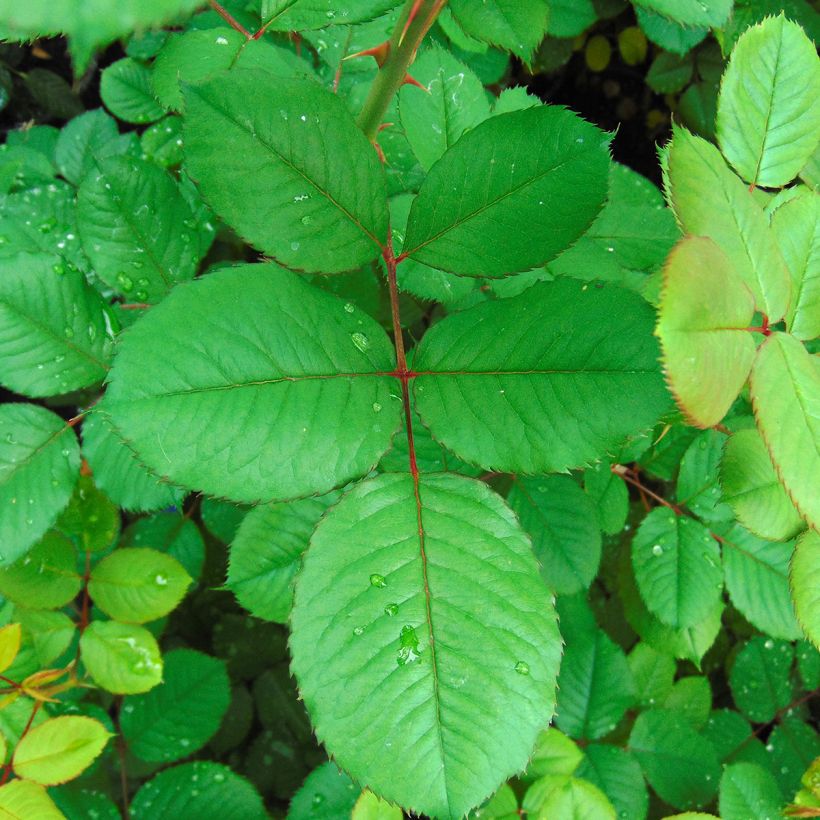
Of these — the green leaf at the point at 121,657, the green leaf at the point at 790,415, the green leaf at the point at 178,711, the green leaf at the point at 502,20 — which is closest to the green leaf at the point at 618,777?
the green leaf at the point at 178,711

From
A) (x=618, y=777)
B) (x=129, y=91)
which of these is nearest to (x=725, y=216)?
(x=618, y=777)

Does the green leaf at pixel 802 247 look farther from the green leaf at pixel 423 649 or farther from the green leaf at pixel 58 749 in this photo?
the green leaf at pixel 58 749

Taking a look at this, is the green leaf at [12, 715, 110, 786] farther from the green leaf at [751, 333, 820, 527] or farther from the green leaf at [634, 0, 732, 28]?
the green leaf at [634, 0, 732, 28]

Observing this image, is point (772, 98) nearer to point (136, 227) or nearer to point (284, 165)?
point (284, 165)

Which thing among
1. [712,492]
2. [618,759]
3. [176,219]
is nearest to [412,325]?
[176,219]

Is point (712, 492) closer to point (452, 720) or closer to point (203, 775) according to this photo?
point (452, 720)

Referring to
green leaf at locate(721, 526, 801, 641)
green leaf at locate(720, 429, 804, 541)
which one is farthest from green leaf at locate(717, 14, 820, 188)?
green leaf at locate(721, 526, 801, 641)
